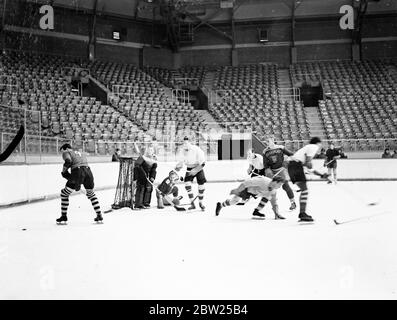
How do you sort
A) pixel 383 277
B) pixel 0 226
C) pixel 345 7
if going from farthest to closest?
pixel 345 7 → pixel 0 226 → pixel 383 277

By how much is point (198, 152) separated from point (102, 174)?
6.75m

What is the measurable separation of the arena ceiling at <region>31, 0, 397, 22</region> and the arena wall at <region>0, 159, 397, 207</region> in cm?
1352

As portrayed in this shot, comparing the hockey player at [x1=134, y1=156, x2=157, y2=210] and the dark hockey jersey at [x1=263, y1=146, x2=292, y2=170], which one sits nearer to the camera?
the dark hockey jersey at [x1=263, y1=146, x2=292, y2=170]

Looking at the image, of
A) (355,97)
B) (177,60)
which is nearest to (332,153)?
(355,97)

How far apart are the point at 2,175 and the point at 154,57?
23.0 m

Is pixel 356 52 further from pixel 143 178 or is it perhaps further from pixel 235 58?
pixel 143 178

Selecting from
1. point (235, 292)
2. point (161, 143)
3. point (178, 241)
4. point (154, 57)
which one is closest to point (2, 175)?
point (178, 241)

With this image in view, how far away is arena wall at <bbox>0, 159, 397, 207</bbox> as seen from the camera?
416 inches

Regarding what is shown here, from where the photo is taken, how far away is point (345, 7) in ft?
99.5

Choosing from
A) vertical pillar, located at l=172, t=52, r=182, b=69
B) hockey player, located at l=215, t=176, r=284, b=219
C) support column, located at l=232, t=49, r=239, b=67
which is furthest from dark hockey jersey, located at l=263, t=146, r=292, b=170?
vertical pillar, located at l=172, t=52, r=182, b=69

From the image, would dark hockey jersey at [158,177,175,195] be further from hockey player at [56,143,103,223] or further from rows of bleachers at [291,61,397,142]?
rows of bleachers at [291,61,397,142]

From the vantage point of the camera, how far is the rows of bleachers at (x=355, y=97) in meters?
22.0

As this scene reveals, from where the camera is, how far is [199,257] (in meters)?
5.02
